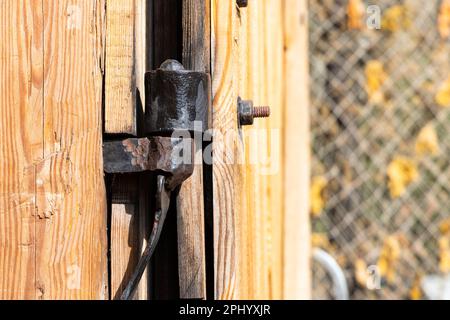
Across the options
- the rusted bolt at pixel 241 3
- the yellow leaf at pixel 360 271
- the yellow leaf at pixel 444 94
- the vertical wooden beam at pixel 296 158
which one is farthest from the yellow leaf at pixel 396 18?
the rusted bolt at pixel 241 3

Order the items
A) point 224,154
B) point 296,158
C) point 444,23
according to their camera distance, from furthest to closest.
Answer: point 444,23 < point 296,158 < point 224,154

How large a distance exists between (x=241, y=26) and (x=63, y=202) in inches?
21.1

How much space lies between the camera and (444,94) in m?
5.15

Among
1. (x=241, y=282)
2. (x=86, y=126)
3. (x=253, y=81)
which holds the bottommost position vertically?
(x=241, y=282)

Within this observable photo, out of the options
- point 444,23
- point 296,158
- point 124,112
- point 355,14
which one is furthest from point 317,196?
point 124,112

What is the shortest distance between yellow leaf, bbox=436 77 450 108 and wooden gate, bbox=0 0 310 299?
397 centimetres

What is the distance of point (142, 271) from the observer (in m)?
1.22

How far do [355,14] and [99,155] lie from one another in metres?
4.27

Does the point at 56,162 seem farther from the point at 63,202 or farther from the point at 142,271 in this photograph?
the point at 142,271

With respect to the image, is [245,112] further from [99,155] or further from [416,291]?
[416,291]

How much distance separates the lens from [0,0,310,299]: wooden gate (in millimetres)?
1230

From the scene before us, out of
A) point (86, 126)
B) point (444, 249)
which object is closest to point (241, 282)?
point (86, 126)

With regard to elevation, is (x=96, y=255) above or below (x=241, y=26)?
below

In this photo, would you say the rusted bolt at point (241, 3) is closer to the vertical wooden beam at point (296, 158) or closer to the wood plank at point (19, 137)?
the wood plank at point (19, 137)
